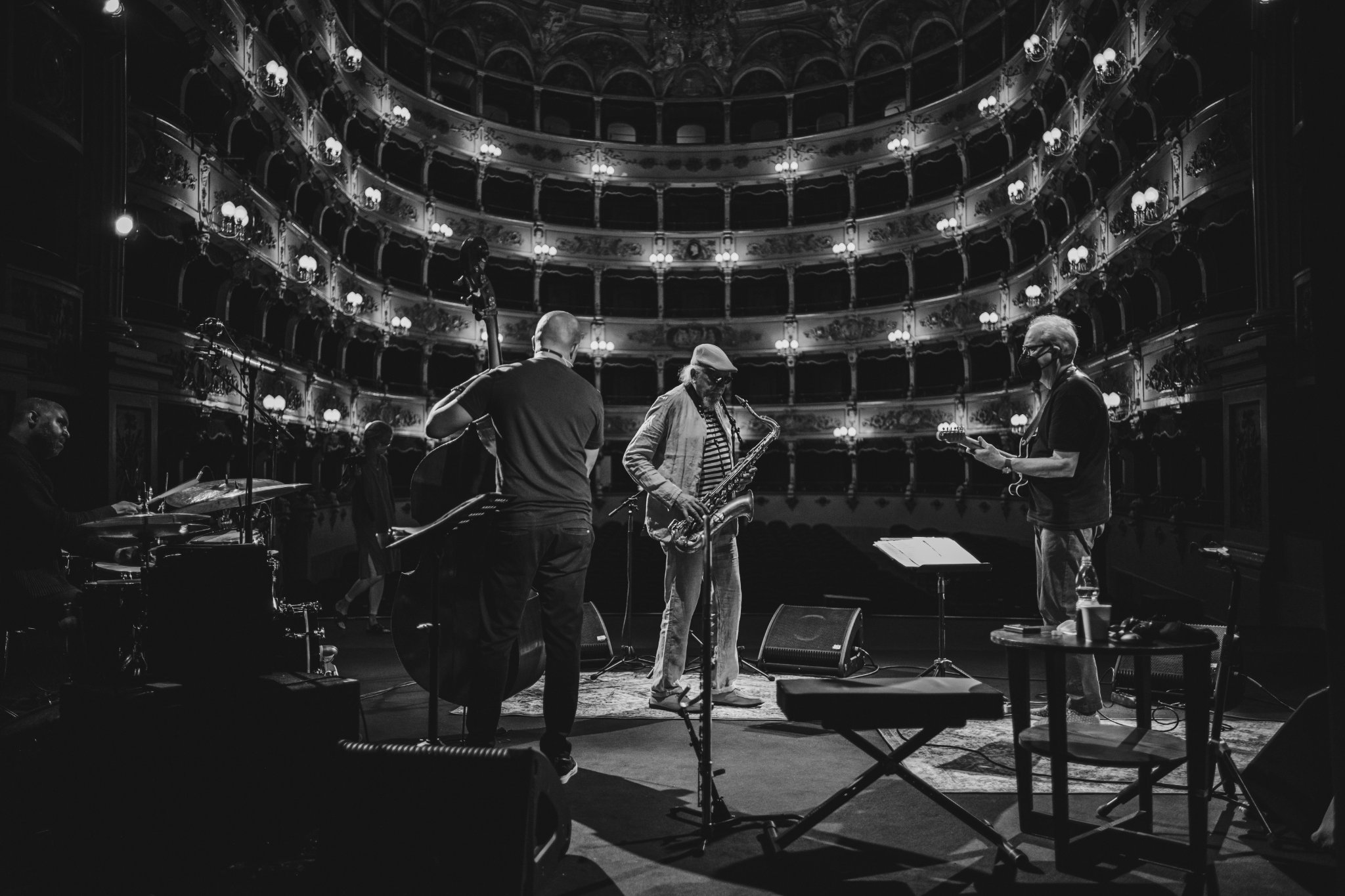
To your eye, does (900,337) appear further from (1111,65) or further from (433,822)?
(433,822)

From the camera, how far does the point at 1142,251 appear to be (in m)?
15.3

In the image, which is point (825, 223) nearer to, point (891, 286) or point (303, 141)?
point (891, 286)

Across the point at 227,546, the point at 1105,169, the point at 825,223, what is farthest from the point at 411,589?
the point at 825,223

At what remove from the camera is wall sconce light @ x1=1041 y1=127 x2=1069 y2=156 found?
64.4ft

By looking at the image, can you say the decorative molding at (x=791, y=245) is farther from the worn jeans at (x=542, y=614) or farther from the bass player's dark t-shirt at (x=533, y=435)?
the worn jeans at (x=542, y=614)

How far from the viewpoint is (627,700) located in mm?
5750

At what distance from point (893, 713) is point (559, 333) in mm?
2273

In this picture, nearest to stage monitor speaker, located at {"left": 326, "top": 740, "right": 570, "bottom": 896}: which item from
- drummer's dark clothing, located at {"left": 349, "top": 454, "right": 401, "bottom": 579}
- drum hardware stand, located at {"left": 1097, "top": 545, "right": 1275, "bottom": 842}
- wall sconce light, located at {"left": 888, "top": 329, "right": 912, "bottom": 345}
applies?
drum hardware stand, located at {"left": 1097, "top": 545, "right": 1275, "bottom": 842}

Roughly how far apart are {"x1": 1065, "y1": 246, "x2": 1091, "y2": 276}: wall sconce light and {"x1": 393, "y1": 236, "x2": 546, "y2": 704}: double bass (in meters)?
16.2

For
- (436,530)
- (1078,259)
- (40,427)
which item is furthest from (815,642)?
(1078,259)

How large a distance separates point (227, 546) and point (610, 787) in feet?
6.39

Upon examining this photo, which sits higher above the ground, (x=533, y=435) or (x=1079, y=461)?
(x=533, y=435)

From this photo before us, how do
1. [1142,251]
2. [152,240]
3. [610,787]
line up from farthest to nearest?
[1142,251]
[152,240]
[610,787]

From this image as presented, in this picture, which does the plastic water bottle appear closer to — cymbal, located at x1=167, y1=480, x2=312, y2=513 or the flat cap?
the flat cap
